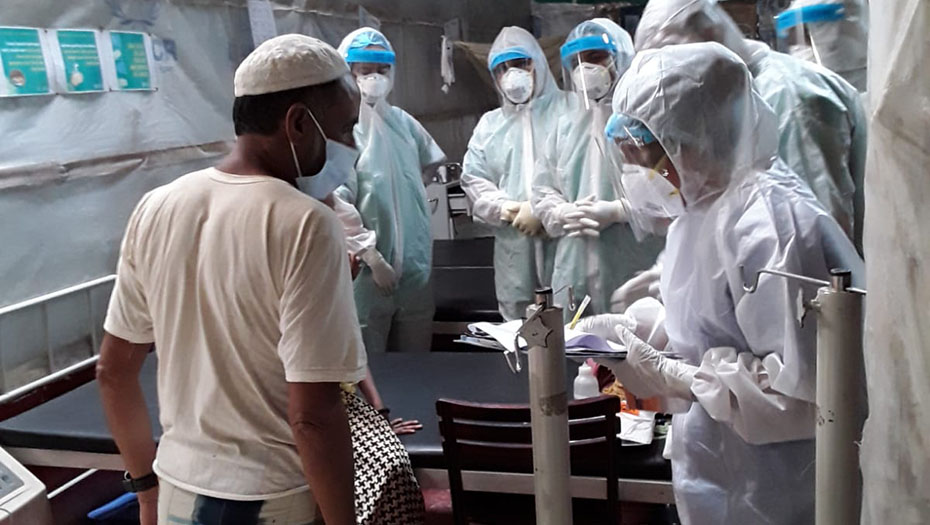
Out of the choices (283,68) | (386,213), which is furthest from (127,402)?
(386,213)

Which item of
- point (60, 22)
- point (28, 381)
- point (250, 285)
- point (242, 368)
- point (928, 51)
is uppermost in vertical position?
point (60, 22)

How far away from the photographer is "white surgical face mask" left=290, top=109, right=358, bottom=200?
113 centimetres

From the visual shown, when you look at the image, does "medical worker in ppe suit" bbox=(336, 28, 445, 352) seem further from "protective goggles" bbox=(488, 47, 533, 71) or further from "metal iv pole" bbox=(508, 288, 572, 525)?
"metal iv pole" bbox=(508, 288, 572, 525)

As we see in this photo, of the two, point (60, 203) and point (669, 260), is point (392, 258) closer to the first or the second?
point (60, 203)

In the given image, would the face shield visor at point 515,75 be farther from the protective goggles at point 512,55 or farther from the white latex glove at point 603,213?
the white latex glove at point 603,213

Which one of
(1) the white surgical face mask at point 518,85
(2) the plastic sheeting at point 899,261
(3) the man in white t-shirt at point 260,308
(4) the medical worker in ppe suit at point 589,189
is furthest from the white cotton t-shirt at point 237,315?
(1) the white surgical face mask at point 518,85

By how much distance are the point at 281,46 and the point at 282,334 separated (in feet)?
1.27

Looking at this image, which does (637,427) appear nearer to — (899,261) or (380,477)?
(380,477)

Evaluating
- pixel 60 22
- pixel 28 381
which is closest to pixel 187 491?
pixel 28 381

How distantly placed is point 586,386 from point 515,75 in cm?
161

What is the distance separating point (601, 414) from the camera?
4.95 ft

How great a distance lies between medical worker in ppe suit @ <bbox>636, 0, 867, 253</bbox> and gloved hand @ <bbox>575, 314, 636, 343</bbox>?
2.21ft

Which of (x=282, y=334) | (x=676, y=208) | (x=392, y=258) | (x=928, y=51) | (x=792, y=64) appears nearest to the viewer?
(x=928, y=51)

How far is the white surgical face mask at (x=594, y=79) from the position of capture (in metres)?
2.67
